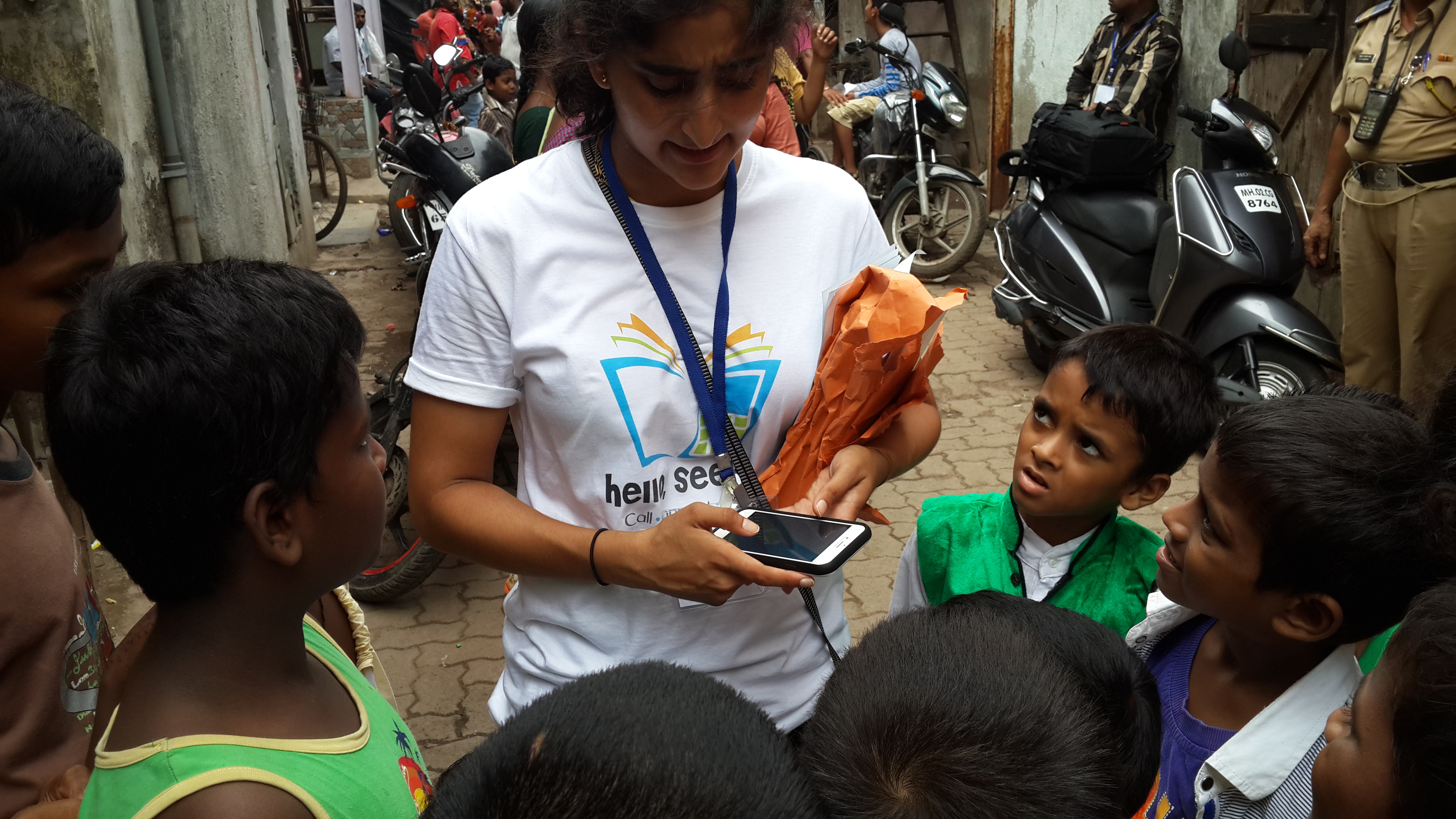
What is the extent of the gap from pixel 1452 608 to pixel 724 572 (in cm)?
75

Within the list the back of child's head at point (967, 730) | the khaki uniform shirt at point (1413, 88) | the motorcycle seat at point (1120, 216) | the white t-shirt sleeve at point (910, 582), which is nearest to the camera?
the back of child's head at point (967, 730)

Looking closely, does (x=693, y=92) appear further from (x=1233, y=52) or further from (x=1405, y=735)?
(x=1233, y=52)

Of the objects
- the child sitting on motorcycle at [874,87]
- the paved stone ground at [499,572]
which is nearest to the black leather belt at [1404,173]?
the paved stone ground at [499,572]

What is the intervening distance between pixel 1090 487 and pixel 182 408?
4.90 ft

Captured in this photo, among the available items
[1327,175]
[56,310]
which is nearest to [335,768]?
[56,310]

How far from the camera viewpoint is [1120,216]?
17.6ft

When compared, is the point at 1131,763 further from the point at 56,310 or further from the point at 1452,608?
the point at 56,310

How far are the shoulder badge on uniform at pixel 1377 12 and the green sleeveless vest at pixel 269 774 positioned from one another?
4.69 m

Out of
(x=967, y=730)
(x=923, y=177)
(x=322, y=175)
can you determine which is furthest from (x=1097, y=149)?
(x=322, y=175)

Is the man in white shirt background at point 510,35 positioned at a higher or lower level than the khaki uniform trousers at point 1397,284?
higher

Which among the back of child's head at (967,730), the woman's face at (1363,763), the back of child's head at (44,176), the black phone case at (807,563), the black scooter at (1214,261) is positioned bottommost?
the black scooter at (1214,261)

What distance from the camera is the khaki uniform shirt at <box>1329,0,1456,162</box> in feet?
13.0

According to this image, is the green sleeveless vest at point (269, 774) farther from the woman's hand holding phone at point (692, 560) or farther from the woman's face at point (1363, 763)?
the woman's face at point (1363, 763)

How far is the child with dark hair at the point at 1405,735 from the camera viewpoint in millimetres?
964
